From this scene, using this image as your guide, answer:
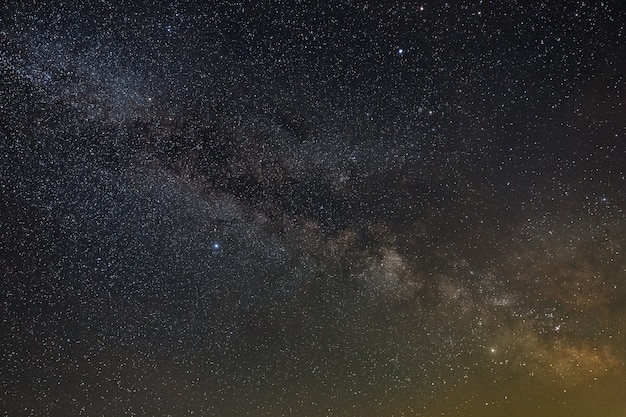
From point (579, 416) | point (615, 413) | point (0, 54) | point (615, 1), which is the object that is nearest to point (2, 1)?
point (0, 54)

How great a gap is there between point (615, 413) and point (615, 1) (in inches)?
Answer: 773

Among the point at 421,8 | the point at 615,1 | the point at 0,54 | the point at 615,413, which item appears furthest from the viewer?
the point at 615,413

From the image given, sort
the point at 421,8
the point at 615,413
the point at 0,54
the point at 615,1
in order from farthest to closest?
1. the point at 615,413
2. the point at 0,54
3. the point at 421,8
4. the point at 615,1

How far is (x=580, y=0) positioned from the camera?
10.2ft

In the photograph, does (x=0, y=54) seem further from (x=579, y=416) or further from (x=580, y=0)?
(x=579, y=416)

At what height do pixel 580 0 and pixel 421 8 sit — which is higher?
pixel 580 0

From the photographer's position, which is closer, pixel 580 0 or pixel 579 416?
pixel 580 0

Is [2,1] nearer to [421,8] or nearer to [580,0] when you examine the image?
[421,8]

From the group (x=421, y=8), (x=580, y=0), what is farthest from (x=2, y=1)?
(x=580, y=0)

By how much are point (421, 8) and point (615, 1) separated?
6.52ft

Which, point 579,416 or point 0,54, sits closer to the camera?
point 0,54

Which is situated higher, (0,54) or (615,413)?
(615,413)

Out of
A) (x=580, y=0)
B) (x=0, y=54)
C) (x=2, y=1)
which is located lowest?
(x=0, y=54)

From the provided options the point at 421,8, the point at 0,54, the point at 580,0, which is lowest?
the point at 0,54
